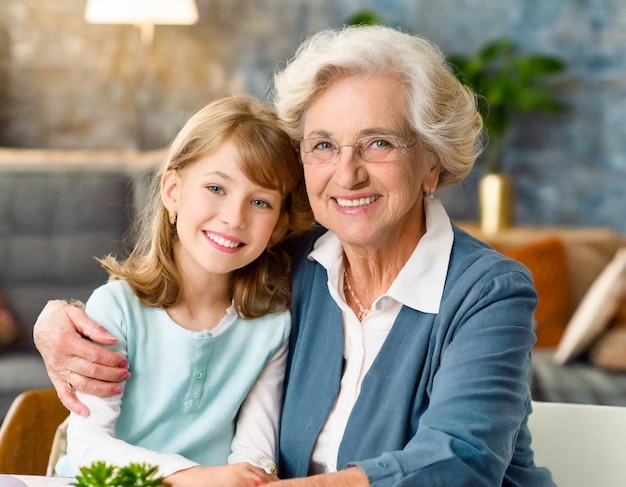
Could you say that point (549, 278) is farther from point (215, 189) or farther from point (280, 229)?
point (215, 189)

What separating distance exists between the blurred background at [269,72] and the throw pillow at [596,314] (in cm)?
159

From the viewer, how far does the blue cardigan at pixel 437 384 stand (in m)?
1.38

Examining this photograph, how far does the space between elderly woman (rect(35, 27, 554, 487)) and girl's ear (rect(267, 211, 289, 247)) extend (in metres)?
0.08

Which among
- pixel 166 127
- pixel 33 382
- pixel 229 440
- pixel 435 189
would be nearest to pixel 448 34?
pixel 166 127

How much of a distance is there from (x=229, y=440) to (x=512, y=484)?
21.0 inches

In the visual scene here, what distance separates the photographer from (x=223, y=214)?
1678 millimetres

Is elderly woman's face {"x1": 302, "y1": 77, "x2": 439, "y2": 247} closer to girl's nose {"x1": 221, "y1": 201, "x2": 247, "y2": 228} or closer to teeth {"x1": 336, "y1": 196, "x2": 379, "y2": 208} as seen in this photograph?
teeth {"x1": 336, "y1": 196, "x2": 379, "y2": 208}

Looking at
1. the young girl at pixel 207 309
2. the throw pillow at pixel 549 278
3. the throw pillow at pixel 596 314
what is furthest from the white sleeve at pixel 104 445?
the throw pillow at pixel 549 278

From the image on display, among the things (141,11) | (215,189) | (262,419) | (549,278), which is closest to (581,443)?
(262,419)

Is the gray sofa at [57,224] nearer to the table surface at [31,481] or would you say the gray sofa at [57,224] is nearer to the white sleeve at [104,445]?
the white sleeve at [104,445]

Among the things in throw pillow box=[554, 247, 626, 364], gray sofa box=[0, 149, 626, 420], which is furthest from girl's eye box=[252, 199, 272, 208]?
throw pillow box=[554, 247, 626, 364]

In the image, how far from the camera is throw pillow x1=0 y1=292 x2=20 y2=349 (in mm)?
3846

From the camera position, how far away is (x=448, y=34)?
17.6ft

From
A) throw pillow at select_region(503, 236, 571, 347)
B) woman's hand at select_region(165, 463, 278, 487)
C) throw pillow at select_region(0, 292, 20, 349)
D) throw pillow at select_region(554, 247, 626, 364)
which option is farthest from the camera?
throw pillow at select_region(503, 236, 571, 347)
